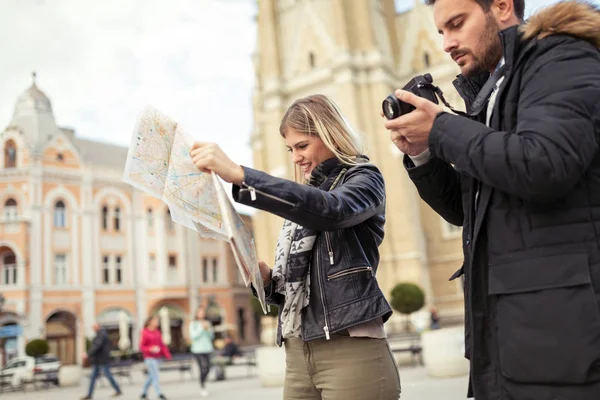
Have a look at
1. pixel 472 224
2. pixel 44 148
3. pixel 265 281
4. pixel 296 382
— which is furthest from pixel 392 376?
pixel 44 148

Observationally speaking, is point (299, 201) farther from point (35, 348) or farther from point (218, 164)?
point (35, 348)

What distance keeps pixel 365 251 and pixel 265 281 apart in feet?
1.49

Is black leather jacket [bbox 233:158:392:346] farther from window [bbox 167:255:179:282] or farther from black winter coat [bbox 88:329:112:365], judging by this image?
window [bbox 167:255:179:282]

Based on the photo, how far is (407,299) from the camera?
26.1 metres

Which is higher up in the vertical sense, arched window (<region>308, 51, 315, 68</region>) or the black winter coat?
arched window (<region>308, 51, 315, 68</region>)

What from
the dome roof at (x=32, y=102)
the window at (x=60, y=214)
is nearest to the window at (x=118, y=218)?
the window at (x=60, y=214)

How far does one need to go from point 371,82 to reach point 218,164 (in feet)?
97.9

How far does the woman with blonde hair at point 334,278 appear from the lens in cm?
212

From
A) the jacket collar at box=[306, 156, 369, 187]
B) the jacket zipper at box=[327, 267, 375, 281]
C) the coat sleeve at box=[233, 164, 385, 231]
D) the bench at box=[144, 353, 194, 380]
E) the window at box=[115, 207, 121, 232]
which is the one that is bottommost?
the bench at box=[144, 353, 194, 380]

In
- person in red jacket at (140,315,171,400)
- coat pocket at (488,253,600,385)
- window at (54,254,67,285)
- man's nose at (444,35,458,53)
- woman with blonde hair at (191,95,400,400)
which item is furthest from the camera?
window at (54,254,67,285)

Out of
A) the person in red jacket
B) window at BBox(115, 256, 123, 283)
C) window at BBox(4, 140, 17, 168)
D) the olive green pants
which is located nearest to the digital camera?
the olive green pants

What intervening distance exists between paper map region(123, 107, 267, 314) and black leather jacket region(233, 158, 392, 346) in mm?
242

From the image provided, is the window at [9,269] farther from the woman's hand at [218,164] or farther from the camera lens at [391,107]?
the camera lens at [391,107]

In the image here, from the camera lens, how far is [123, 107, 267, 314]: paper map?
1.97m
